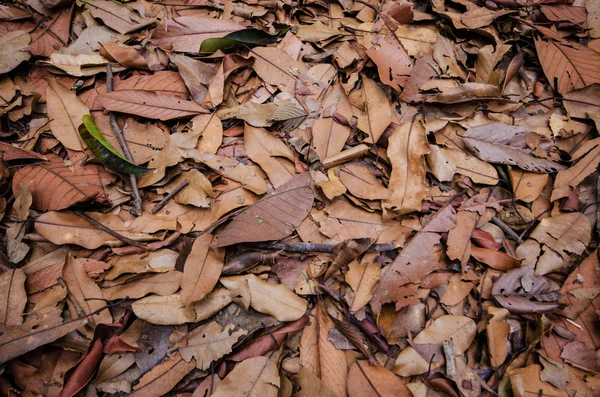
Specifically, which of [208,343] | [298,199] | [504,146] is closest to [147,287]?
[208,343]

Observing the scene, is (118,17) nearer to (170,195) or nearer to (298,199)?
(170,195)

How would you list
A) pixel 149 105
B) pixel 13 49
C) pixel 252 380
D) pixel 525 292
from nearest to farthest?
pixel 252 380 < pixel 525 292 < pixel 149 105 < pixel 13 49

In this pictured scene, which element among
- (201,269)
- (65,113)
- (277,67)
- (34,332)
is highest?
(277,67)

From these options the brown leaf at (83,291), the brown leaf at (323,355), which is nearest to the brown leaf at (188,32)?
the brown leaf at (83,291)

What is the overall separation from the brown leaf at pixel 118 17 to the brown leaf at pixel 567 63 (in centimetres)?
229

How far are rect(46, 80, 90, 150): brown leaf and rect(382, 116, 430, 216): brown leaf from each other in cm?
153

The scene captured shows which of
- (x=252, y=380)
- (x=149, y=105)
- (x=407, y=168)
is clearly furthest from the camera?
(x=149, y=105)

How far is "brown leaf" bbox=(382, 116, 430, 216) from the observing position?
5.40 feet

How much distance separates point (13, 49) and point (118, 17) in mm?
581

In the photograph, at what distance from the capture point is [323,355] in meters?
1.48

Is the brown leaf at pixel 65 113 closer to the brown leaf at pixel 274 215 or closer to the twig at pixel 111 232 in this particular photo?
the twig at pixel 111 232

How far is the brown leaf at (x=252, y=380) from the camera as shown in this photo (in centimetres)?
137

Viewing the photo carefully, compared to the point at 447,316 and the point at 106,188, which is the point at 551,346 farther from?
the point at 106,188

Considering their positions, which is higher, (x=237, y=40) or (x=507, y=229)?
(x=237, y=40)
